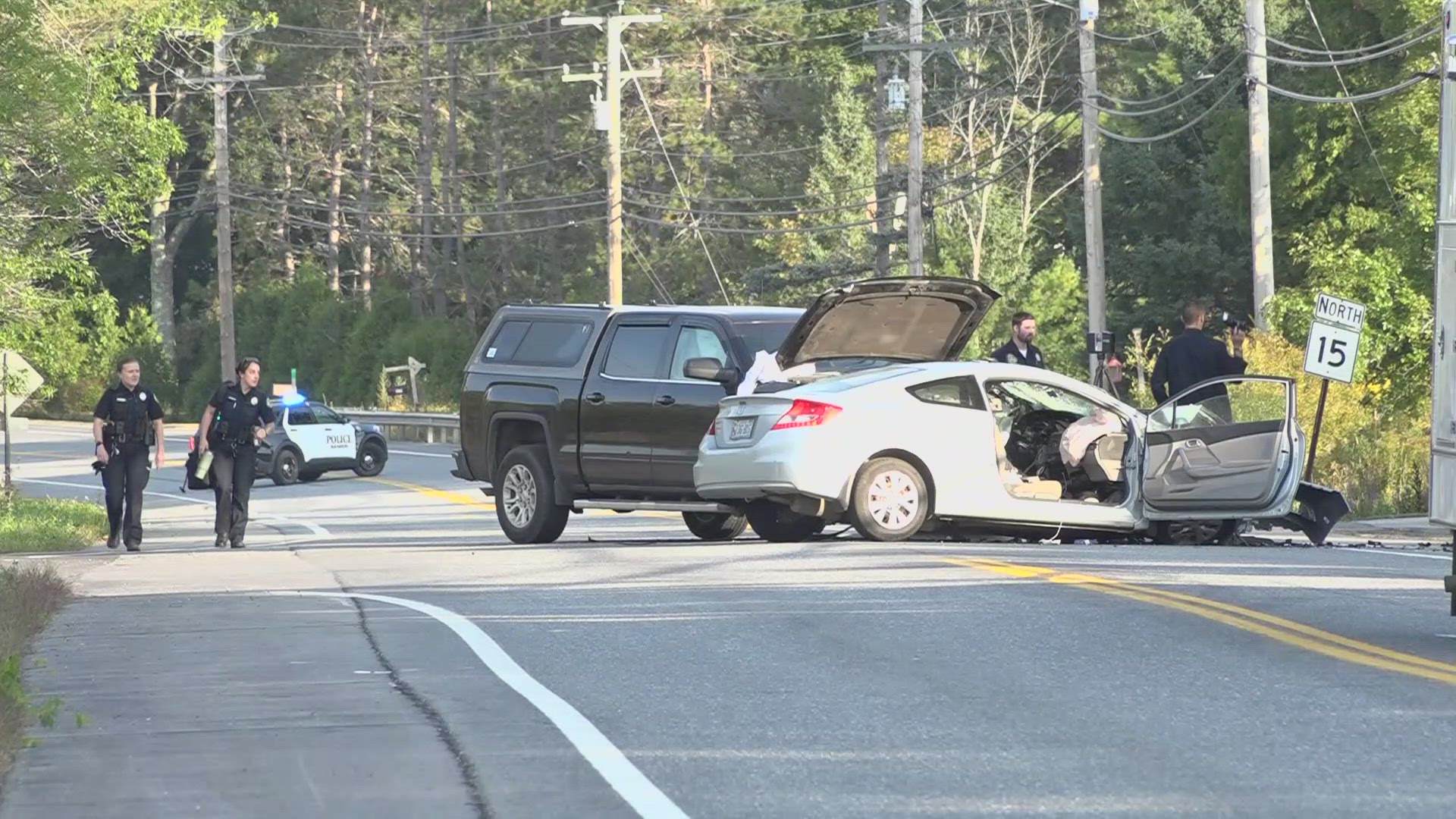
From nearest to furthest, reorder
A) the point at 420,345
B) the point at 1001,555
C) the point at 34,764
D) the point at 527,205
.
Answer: the point at 34,764 → the point at 1001,555 → the point at 420,345 → the point at 527,205

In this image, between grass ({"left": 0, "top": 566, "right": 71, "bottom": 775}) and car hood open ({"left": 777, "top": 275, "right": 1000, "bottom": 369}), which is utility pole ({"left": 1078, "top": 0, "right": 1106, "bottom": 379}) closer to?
car hood open ({"left": 777, "top": 275, "right": 1000, "bottom": 369})

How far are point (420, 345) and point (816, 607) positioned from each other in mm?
57605

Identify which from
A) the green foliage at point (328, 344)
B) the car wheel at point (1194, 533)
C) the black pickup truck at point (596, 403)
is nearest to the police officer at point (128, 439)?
the black pickup truck at point (596, 403)

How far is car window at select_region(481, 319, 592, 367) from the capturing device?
18.9 metres

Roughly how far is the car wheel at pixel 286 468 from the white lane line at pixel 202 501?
5.12 ft

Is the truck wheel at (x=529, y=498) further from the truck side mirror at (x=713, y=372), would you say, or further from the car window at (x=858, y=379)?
the car window at (x=858, y=379)

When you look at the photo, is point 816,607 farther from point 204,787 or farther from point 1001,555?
point 204,787

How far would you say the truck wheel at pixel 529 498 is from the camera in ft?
62.2

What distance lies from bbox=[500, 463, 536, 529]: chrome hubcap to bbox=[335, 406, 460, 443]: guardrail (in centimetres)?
2984

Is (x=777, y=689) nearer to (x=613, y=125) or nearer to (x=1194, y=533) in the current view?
(x=1194, y=533)

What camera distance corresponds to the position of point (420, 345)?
69250 millimetres

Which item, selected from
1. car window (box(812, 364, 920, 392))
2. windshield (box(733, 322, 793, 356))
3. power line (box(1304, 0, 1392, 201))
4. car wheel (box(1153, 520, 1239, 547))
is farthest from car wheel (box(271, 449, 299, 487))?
car wheel (box(1153, 520, 1239, 547))

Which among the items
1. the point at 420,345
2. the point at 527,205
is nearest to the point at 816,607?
the point at 420,345

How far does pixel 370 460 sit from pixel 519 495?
1976cm
